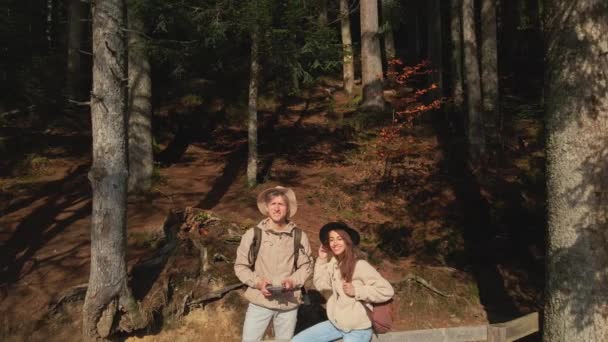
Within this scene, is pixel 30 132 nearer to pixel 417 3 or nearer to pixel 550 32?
pixel 550 32

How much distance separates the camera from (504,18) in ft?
91.9

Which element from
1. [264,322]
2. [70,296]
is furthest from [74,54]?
[264,322]

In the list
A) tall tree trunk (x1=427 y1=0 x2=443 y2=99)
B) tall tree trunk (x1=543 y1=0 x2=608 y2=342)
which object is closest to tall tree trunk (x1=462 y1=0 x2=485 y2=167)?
tall tree trunk (x1=427 y1=0 x2=443 y2=99)

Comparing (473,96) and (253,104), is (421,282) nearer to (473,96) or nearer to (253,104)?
(253,104)

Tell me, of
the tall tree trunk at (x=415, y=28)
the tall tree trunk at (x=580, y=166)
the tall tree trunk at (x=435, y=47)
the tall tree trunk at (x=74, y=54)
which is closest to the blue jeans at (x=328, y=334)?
the tall tree trunk at (x=580, y=166)

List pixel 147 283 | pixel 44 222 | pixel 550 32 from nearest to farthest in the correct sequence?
pixel 550 32 → pixel 147 283 → pixel 44 222

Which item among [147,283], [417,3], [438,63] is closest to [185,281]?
[147,283]

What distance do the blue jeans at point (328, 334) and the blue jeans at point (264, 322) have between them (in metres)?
0.38

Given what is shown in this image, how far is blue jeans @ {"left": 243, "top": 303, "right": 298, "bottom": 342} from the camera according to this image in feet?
16.9

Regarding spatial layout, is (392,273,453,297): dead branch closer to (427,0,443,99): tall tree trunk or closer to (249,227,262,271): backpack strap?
(249,227,262,271): backpack strap

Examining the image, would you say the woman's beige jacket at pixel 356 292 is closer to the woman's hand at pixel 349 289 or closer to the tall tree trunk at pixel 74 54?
the woman's hand at pixel 349 289

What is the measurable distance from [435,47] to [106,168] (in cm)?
1619

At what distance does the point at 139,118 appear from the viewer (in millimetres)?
12180

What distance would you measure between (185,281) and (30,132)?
37.9ft
